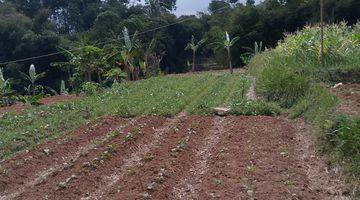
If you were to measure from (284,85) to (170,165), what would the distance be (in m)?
6.40

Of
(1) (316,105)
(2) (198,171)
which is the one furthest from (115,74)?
(2) (198,171)

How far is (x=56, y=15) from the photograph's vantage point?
168ft

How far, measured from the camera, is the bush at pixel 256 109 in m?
12.3

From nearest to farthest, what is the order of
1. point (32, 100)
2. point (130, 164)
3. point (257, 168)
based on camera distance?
point (257, 168) < point (130, 164) < point (32, 100)

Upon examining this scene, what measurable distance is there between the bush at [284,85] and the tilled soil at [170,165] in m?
1.81

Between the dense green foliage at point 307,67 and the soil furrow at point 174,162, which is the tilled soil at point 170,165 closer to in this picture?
the soil furrow at point 174,162

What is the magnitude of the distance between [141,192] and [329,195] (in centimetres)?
244

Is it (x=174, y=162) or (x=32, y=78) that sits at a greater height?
(x=32, y=78)

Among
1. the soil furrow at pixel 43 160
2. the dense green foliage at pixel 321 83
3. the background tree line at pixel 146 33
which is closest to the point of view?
→ the dense green foliage at pixel 321 83

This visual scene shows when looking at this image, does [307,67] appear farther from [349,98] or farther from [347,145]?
[347,145]

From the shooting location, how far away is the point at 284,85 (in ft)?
43.0

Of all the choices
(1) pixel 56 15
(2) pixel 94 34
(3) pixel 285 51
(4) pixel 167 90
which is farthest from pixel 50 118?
(1) pixel 56 15

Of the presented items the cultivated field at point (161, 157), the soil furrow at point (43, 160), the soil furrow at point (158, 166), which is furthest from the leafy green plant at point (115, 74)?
the soil furrow at point (158, 166)

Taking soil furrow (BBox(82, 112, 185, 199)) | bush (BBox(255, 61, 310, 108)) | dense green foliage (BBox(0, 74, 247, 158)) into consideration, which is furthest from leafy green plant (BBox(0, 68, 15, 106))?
bush (BBox(255, 61, 310, 108))
